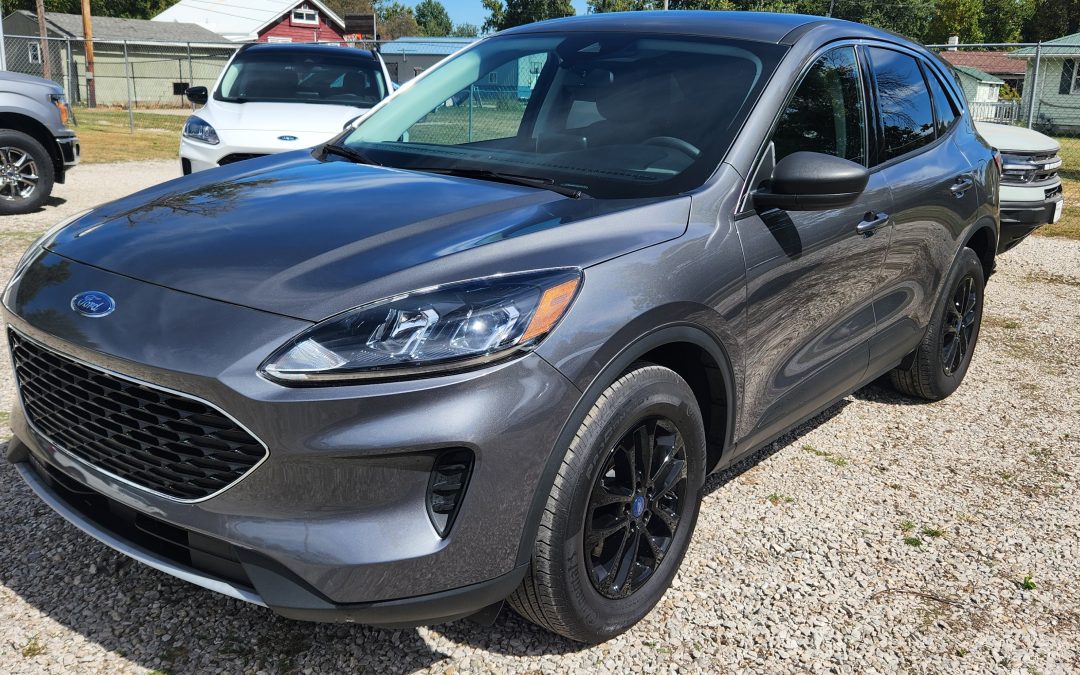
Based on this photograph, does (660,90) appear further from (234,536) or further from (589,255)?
(234,536)

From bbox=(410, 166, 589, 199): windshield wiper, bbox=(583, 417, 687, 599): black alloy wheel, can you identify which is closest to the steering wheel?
bbox=(410, 166, 589, 199): windshield wiper

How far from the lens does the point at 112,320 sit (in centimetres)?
227

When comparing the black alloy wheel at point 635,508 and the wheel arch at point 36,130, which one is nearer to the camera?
the black alloy wheel at point 635,508

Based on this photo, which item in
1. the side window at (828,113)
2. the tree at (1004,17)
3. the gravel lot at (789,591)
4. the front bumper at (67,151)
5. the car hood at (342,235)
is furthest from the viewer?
the tree at (1004,17)

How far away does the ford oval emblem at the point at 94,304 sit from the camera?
2309mm

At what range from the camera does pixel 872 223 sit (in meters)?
3.63

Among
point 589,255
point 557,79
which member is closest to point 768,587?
point 589,255

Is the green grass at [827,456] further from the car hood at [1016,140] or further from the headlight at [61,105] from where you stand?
the headlight at [61,105]

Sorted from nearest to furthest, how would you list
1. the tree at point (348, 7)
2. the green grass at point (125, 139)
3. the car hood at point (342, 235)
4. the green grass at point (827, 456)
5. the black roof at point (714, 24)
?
the car hood at point (342, 235) → the black roof at point (714, 24) → the green grass at point (827, 456) → the green grass at point (125, 139) → the tree at point (348, 7)

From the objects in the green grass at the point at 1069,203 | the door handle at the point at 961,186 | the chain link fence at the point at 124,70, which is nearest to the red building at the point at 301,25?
the chain link fence at the point at 124,70

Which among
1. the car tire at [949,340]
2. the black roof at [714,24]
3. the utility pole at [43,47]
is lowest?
the car tire at [949,340]

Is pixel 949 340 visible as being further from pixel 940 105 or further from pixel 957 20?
pixel 957 20

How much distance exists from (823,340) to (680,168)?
92 cm

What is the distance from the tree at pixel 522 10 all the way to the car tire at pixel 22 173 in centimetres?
5068
